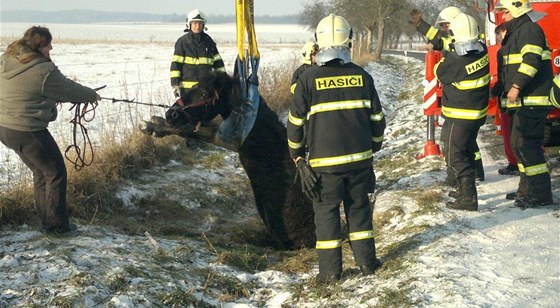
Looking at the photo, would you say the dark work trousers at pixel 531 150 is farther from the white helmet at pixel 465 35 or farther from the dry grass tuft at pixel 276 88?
the dry grass tuft at pixel 276 88

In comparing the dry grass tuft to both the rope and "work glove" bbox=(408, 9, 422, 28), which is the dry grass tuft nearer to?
"work glove" bbox=(408, 9, 422, 28)

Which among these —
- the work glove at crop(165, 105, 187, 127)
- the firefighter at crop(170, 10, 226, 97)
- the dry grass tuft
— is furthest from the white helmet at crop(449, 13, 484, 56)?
the dry grass tuft

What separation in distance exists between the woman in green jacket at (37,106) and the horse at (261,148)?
0.97 m

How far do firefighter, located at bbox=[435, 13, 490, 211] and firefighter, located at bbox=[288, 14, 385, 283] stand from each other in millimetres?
1831

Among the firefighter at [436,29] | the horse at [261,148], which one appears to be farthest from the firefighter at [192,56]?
the firefighter at [436,29]

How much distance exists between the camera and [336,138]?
463cm

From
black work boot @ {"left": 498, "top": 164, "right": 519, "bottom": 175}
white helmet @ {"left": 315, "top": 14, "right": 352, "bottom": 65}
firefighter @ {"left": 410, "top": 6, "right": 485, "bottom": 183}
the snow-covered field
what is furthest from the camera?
black work boot @ {"left": 498, "top": 164, "right": 519, "bottom": 175}

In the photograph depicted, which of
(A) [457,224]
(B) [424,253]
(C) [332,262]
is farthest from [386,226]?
(C) [332,262]

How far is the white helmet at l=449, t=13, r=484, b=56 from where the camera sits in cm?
605

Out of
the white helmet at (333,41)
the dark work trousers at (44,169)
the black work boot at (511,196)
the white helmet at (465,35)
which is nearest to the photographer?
the white helmet at (333,41)

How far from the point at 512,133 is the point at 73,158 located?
533 centimetres

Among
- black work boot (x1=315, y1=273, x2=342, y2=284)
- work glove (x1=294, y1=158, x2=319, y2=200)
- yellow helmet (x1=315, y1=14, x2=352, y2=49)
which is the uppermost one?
yellow helmet (x1=315, y1=14, x2=352, y2=49)

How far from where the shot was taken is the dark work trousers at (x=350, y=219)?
4738 mm

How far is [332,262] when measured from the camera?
15.7 feet
